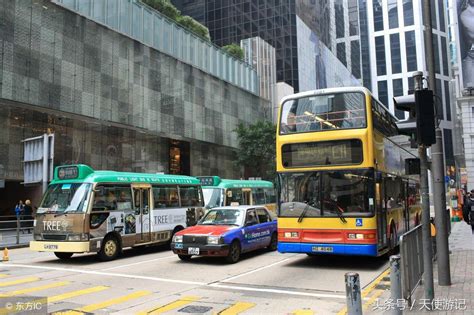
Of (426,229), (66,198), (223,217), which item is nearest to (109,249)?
(66,198)

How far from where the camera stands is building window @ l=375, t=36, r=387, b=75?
4162 inches

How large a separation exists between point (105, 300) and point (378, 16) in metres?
111

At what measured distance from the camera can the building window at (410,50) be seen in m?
101

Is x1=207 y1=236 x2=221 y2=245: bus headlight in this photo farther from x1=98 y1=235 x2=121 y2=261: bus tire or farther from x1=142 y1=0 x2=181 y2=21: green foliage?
x1=142 y1=0 x2=181 y2=21: green foliage

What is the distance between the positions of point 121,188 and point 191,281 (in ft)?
17.9

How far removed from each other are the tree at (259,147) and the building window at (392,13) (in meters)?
77.7

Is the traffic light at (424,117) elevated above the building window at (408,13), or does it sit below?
below

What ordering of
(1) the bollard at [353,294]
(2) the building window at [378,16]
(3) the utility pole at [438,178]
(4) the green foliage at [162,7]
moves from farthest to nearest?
(2) the building window at [378,16] < (4) the green foliage at [162,7] < (3) the utility pole at [438,178] < (1) the bollard at [353,294]

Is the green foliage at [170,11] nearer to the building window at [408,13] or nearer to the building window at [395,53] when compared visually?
the building window at [395,53]

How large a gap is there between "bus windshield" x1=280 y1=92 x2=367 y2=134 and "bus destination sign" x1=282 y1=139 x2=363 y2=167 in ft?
1.28

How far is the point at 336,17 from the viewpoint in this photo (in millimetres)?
84500

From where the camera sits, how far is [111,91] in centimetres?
2936

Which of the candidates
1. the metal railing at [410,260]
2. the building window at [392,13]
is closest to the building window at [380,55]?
the building window at [392,13]

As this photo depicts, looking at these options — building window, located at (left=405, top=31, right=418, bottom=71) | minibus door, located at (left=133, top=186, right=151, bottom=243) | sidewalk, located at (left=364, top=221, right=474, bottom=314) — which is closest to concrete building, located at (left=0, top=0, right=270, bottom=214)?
minibus door, located at (left=133, top=186, right=151, bottom=243)
